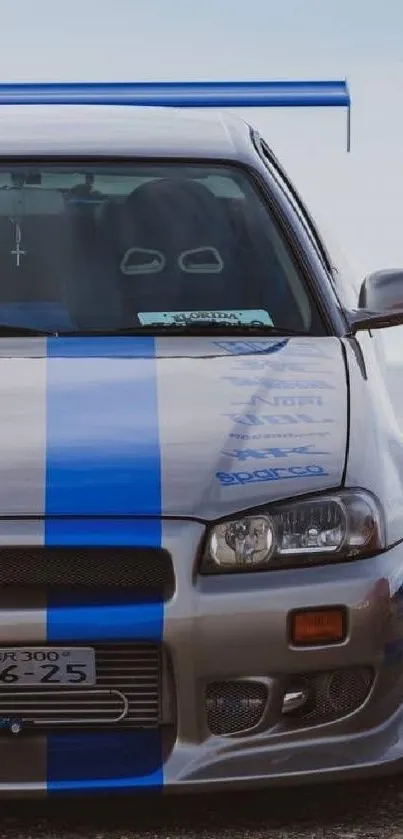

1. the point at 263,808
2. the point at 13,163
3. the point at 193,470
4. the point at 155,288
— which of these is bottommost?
the point at 263,808

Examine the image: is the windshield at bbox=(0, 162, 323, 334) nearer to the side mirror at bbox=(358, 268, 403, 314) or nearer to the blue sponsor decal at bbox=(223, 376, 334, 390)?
the side mirror at bbox=(358, 268, 403, 314)

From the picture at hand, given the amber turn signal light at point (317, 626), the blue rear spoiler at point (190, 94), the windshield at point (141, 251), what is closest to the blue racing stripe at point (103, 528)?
the amber turn signal light at point (317, 626)

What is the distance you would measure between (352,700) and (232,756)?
0.25 meters

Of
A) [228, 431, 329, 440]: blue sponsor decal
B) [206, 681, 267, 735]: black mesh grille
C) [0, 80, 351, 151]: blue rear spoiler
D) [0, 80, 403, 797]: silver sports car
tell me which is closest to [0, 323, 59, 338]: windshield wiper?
[0, 80, 403, 797]: silver sports car

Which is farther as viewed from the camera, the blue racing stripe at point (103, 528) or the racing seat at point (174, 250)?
the racing seat at point (174, 250)

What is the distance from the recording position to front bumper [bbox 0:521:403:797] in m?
3.34

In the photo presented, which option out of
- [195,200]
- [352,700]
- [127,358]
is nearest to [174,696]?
[352,700]

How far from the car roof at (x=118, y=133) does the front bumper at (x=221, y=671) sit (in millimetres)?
1636

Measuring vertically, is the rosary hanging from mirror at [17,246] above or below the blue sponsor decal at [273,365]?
above

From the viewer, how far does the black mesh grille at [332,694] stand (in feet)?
11.3

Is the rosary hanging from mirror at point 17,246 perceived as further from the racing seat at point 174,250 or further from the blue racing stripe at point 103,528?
the blue racing stripe at point 103,528

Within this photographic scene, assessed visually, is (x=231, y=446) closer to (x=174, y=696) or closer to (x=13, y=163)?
(x=174, y=696)

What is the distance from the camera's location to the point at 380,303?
4531mm

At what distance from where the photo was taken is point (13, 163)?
15.7 ft
